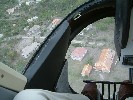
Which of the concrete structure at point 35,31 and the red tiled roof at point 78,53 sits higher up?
the concrete structure at point 35,31

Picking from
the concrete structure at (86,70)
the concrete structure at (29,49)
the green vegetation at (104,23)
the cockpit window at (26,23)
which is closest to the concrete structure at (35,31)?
the cockpit window at (26,23)

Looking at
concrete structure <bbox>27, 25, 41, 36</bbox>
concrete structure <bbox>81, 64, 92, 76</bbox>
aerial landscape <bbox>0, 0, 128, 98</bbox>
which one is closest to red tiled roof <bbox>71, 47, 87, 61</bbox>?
aerial landscape <bbox>0, 0, 128, 98</bbox>

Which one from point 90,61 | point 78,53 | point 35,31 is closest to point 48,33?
point 35,31

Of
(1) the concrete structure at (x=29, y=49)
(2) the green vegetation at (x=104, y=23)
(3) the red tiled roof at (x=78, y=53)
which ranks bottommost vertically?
(3) the red tiled roof at (x=78, y=53)

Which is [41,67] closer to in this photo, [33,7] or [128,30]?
[33,7]

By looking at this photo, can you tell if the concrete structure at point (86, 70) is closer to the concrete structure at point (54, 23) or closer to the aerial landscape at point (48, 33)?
the aerial landscape at point (48, 33)

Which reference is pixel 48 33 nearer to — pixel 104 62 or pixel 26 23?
pixel 26 23

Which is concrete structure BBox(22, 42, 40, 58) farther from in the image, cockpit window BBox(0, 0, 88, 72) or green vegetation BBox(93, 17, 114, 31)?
green vegetation BBox(93, 17, 114, 31)

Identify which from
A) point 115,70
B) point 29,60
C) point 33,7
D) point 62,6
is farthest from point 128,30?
point 29,60
